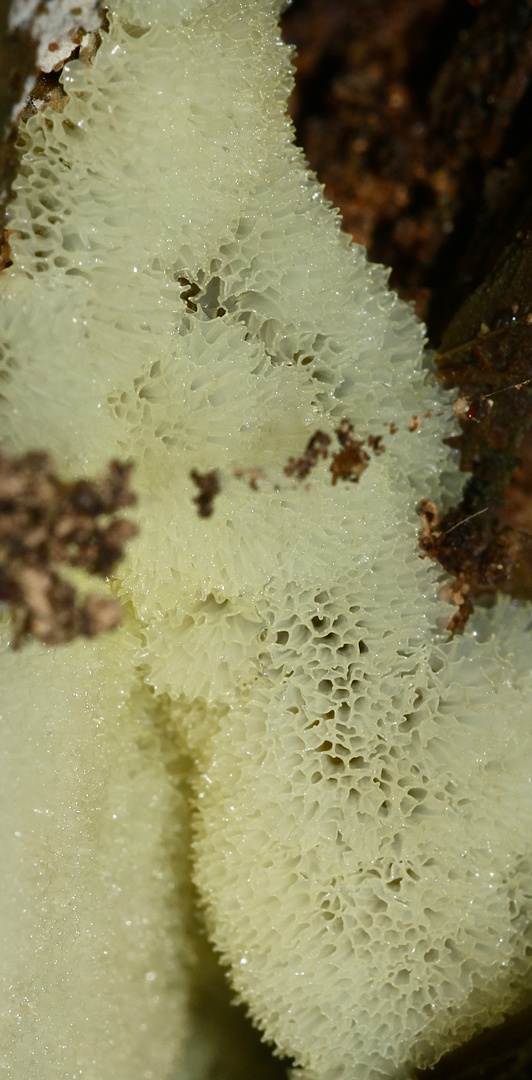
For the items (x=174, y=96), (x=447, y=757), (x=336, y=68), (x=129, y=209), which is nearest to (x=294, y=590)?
(x=447, y=757)

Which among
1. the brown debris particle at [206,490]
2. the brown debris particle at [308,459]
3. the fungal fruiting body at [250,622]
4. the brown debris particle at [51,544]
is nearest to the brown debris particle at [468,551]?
the fungal fruiting body at [250,622]

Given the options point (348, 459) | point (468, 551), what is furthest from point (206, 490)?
point (468, 551)

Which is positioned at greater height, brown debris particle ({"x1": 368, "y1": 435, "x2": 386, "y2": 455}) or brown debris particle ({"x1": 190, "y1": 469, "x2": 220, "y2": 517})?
brown debris particle ({"x1": 368, "y1": 435, "x2": 386, "y2": 455})

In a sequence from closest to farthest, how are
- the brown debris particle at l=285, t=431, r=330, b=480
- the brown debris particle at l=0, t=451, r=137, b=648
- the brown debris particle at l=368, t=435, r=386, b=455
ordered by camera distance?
the brown debris particle at l=0, t=451, r=137, b=648 → the brown debris particle at l=285, t=431, r=330, b=480 → the brown debris particle at l=368, t=435, r=386, b=455

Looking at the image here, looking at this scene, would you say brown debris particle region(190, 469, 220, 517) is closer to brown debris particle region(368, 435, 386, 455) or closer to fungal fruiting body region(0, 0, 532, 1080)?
fungal fruiting body region(0, 0, 532, 1080)

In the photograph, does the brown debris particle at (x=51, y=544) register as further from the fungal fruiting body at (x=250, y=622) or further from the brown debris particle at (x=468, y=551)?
the brown debris particle at (x=468, y=551)

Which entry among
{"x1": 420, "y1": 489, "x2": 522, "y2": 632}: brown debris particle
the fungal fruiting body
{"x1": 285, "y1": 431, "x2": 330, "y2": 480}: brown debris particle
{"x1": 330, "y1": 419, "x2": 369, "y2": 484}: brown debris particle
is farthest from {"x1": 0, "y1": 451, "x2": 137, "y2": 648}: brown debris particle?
{"x1": 420, "y1": 489, "x2": 522, "y2": 632}: brown debris particle

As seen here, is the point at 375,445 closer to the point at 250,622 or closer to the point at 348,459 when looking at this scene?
the point at 348,459

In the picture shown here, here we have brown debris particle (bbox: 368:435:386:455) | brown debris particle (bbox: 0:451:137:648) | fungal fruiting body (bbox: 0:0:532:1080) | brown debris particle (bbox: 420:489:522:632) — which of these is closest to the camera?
brown debris particle (bbox: 0:451:137:648)
